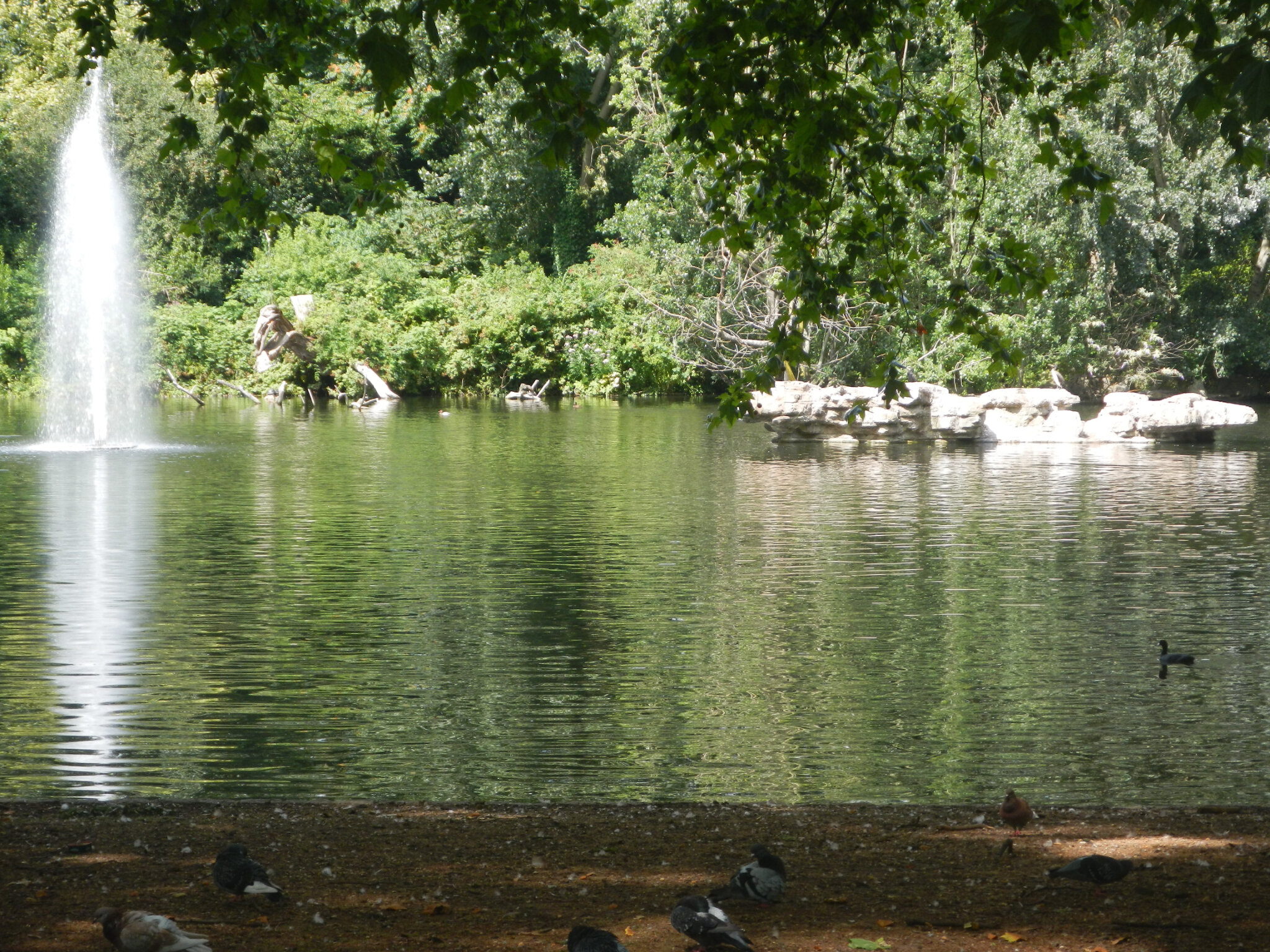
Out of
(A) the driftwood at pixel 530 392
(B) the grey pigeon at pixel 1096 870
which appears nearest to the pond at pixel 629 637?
(B) the grey pigeon at pixel 1096 870

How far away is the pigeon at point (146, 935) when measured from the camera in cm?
403

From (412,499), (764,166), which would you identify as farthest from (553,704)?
(412,499)

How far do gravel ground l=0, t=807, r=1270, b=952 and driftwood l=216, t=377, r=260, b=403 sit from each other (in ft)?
134

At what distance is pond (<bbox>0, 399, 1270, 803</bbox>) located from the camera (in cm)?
748

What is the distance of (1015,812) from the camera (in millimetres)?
5422

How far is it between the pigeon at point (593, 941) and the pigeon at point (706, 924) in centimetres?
25

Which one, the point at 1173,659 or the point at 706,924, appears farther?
the point at 1173,659

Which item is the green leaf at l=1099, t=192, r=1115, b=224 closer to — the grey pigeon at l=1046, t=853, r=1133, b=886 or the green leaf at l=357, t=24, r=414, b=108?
the grey pigeon at l=1046, t=853, r=1133, b=886

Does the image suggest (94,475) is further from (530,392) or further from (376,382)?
(530,392)

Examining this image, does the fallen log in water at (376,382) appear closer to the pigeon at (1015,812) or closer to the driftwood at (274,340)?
the driftwood at (274,340)

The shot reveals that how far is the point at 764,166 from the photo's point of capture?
7168 millimetres

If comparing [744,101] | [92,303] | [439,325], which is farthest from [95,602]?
[439,325]

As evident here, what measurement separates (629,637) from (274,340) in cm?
3645

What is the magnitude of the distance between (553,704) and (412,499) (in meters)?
11.1
